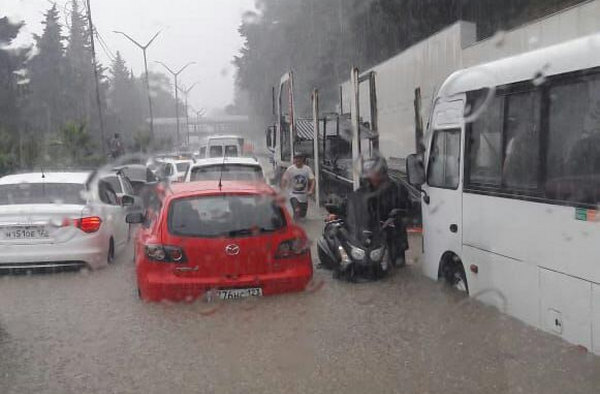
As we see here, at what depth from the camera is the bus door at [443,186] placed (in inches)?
273

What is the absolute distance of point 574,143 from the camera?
5086mm

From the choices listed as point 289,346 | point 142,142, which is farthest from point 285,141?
point 289,346

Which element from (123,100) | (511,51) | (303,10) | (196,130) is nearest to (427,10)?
(303,10)

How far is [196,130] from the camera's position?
33094mm

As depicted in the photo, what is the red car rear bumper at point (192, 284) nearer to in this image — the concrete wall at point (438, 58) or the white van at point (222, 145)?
the concrete wall at point (438, 58)

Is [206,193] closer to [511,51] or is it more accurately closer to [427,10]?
[511,51]

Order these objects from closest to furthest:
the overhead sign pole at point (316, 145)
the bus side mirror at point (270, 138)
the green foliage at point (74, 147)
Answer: the overhead sign pole at point (316, 145) < the bus side mirror at point (270, 138) < the green foliage at point (74, 147)

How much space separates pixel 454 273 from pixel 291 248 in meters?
1.67

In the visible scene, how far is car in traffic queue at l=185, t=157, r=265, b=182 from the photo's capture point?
487 inches

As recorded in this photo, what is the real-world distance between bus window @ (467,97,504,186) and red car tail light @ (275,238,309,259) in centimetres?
176

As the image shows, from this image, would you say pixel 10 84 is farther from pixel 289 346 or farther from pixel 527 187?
pixel 527 187

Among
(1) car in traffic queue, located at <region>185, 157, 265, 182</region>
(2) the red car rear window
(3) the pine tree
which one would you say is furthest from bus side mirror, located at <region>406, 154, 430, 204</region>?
(3) the pine tree

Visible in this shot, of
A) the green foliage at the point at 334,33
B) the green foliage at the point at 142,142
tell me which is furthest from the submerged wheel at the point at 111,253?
the green foliage at the point at 142,142

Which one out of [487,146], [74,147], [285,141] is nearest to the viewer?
[487,146]
